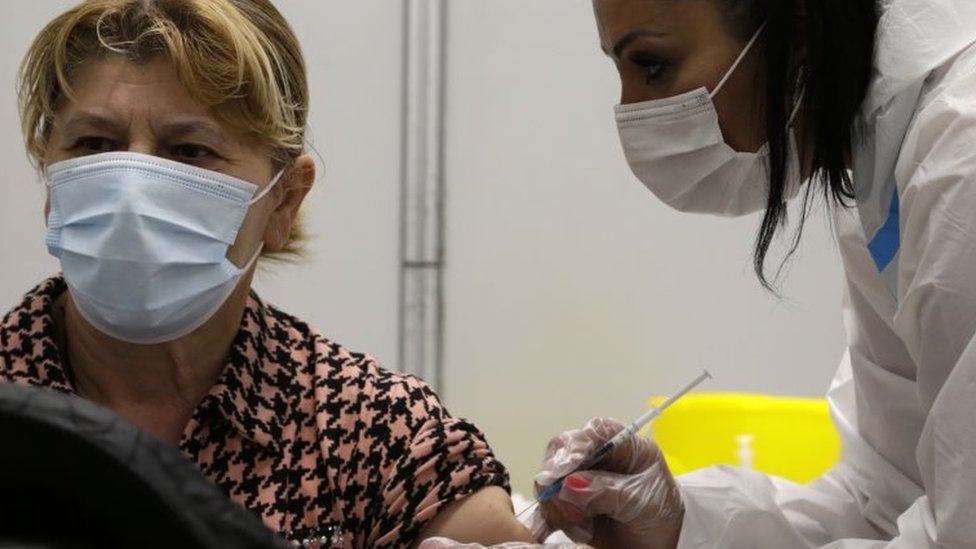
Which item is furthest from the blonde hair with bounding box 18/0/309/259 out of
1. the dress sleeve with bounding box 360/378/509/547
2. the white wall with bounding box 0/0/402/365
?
the white wall with bounding box 0/0/402/365

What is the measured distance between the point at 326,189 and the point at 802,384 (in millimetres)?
1345

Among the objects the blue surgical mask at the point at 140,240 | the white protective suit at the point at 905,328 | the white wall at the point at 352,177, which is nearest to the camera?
the white protective suit at the point at 905,328

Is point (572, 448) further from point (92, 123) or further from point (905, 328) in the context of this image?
point (92, 123)

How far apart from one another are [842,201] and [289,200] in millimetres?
743

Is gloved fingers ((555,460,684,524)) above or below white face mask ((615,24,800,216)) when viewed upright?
below

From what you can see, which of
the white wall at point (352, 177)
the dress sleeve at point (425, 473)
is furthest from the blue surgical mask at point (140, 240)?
the white wall at point (352, 177)

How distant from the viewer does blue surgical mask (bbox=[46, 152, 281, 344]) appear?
5.14ft

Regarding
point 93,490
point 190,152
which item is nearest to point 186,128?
point 190,152

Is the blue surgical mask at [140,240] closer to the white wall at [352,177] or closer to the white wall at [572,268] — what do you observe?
the white wall at [352,177]

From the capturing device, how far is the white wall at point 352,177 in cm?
326

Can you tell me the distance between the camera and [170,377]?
1.67 m

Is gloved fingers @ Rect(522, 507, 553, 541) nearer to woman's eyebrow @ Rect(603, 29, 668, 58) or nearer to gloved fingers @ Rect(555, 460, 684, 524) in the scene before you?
gloved fingers @ Rect(555, 460, 684, 524)

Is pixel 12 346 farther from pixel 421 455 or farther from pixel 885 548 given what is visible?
pixel 885 548

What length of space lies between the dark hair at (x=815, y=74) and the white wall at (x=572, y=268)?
1.71m
